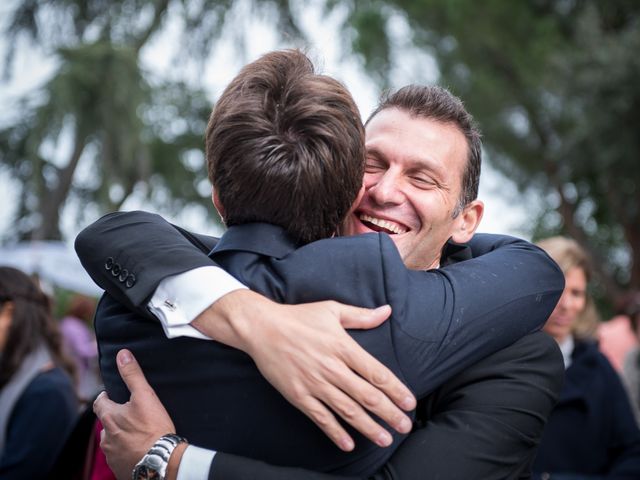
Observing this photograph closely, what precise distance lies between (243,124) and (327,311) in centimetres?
41

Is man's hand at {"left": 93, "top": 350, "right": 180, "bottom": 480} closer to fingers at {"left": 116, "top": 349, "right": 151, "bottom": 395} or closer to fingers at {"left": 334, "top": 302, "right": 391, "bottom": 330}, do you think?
fingers at {"left": 116, "top": 349, "right": 151, "bottom": 395}

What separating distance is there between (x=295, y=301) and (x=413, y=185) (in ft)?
2.11

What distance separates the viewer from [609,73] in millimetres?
15359

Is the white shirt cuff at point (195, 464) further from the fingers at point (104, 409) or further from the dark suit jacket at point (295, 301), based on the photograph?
the fingers at point (104, 409)

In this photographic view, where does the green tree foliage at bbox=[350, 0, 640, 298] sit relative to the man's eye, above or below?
below

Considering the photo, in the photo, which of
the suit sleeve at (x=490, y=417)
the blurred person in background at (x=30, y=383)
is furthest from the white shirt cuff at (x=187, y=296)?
the blurred person in background at (x=30, y=383)

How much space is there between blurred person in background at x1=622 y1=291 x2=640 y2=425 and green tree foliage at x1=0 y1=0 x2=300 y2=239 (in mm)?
6177

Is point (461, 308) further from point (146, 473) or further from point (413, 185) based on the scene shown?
point (146, 473)

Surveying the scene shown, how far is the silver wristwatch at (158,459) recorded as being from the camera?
179 centimetres

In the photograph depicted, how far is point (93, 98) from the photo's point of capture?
988cm

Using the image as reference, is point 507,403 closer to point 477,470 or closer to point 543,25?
point 477,470

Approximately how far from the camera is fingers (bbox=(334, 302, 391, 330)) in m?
1.69

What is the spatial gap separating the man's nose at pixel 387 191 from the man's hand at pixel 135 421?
0.74 metres

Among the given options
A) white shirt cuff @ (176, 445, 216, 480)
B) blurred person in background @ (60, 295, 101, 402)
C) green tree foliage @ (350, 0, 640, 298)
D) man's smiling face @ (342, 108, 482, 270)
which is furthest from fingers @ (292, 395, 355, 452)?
green tree foliage @ (350, 0, 640, 298)
